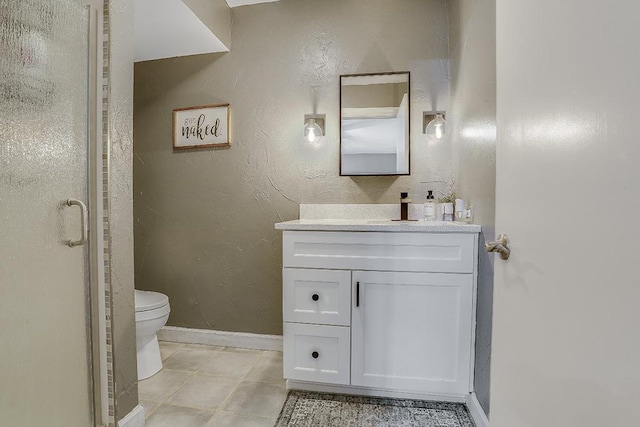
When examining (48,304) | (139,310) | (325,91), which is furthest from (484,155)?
(139,310)

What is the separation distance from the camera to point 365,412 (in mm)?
1486

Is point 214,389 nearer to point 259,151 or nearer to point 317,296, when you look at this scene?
point 317,296

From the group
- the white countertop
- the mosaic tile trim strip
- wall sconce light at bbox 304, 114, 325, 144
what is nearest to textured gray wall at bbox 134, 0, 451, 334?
wall sconce light at bbox 304, 114, 325, 144

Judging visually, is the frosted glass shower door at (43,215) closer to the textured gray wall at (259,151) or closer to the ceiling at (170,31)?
the ceiling at (170,31)

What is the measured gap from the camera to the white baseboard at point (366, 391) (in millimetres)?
1535

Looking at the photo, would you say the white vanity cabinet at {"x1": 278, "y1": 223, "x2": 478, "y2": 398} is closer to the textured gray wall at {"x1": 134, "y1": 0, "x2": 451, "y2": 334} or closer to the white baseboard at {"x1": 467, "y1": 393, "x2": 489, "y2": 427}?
the white baseboard at {"x1": 467, "y1": 393, "x2": 489, "y2": 427}

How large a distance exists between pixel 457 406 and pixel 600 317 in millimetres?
1341

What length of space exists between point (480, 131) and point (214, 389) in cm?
195

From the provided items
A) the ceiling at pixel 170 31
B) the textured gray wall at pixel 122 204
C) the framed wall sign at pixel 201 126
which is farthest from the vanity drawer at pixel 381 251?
the ceiling at pixel 170 31

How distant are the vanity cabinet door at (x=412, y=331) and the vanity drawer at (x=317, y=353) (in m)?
0.05

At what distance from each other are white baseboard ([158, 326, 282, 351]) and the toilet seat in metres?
0.45

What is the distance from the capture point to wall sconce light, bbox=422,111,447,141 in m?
1.94

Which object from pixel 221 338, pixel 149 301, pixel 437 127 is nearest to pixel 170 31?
pixel 149 301

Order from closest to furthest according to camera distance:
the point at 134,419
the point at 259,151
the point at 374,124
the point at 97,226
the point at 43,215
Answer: the point at 43,215
the point at 97,226
the point at 134,419
the point at 374,124
the point at 259,151
